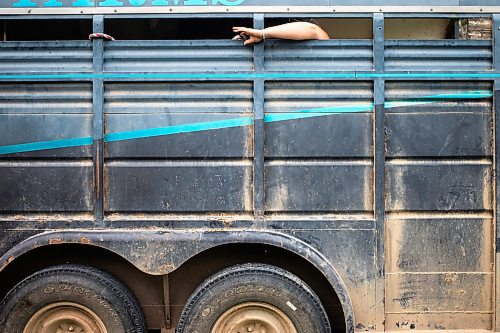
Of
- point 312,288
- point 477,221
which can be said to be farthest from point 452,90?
point 312,288

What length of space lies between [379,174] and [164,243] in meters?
1.38

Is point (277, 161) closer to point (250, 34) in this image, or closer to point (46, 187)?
point (250, 34)

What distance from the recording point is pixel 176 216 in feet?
10.6

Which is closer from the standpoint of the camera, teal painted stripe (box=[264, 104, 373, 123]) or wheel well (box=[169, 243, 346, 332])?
teal painted stripe (box=[264, 104, 373, 123])

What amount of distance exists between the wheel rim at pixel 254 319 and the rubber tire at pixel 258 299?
1.9 inches

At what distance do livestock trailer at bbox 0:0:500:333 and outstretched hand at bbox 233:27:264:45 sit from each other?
2.8 inches

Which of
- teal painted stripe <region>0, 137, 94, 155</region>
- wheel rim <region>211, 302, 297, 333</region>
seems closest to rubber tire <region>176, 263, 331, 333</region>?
wheel rim <region>211, 302, 297, 333</region>

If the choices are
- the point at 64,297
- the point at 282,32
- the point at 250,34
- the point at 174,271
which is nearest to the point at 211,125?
the point at 250,34

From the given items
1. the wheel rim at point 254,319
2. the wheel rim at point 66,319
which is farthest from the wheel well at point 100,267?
the wheel rim at point 254,319

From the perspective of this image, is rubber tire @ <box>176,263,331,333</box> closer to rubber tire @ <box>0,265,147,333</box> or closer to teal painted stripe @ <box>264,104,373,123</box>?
rubber tire @ <box>0,265,147,333</box>

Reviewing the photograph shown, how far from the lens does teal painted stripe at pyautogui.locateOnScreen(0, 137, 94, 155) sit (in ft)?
10.6

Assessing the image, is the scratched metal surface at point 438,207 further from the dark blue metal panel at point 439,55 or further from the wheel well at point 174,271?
the wheel well at point 174,271

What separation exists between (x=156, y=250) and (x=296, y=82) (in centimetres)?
134

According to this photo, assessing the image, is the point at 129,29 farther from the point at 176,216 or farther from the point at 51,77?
the point at 176,216
